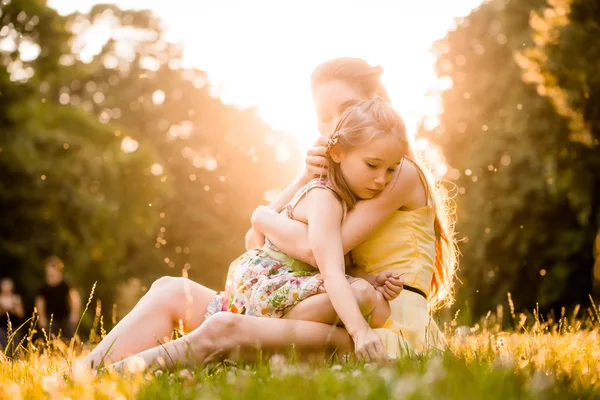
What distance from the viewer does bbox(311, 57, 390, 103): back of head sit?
4820 millimetres

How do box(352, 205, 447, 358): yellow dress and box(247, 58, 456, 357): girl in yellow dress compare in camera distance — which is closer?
box(247, 58, 456, 357): girl in yellow dress

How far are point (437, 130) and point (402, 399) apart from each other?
789 inches

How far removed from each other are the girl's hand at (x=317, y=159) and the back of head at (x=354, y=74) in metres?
0.76

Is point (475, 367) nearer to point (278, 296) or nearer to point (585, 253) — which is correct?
point (278, 296)

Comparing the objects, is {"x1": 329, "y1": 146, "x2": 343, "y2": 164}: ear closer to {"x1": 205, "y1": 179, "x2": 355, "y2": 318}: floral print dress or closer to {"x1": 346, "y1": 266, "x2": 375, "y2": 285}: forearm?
{"x1": 205, "y1": 179, "x2": 355, "y2": 318}: floral print dress

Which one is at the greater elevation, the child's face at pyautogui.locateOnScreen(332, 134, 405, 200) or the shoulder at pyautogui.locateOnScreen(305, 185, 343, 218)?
the child's face at pyautogui.locateOnScreen(332, 134, 405, 200)

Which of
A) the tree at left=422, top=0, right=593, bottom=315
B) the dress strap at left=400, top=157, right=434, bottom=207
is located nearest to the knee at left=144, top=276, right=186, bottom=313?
the dress strap at left=400, top=157, right=434, bottom=207

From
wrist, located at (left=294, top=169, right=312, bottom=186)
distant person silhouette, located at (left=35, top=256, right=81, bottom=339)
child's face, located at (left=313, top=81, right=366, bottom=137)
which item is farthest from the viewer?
distant person silhouette, located at (left=35, top=256, right=81, bottom=339)

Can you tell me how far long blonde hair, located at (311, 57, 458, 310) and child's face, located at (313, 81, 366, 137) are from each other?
0.12 feet

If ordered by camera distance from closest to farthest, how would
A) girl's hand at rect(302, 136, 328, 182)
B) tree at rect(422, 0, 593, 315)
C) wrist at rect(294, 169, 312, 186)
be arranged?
1. girl's hand at rect(302, 136, 328, 182)
2. wrist at rect(294, 169, 312, 186)
3. tree at rect(422, 0, 593, 315)

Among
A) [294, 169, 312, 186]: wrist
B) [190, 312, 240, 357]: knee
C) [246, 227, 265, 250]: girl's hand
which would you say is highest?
[294, 169, 312, 186]: wrist

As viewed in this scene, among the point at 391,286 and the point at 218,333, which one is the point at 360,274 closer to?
the point at 391,286

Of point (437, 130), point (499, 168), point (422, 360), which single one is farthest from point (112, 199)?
point (422, 360)

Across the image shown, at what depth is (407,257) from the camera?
4039 millimetres
